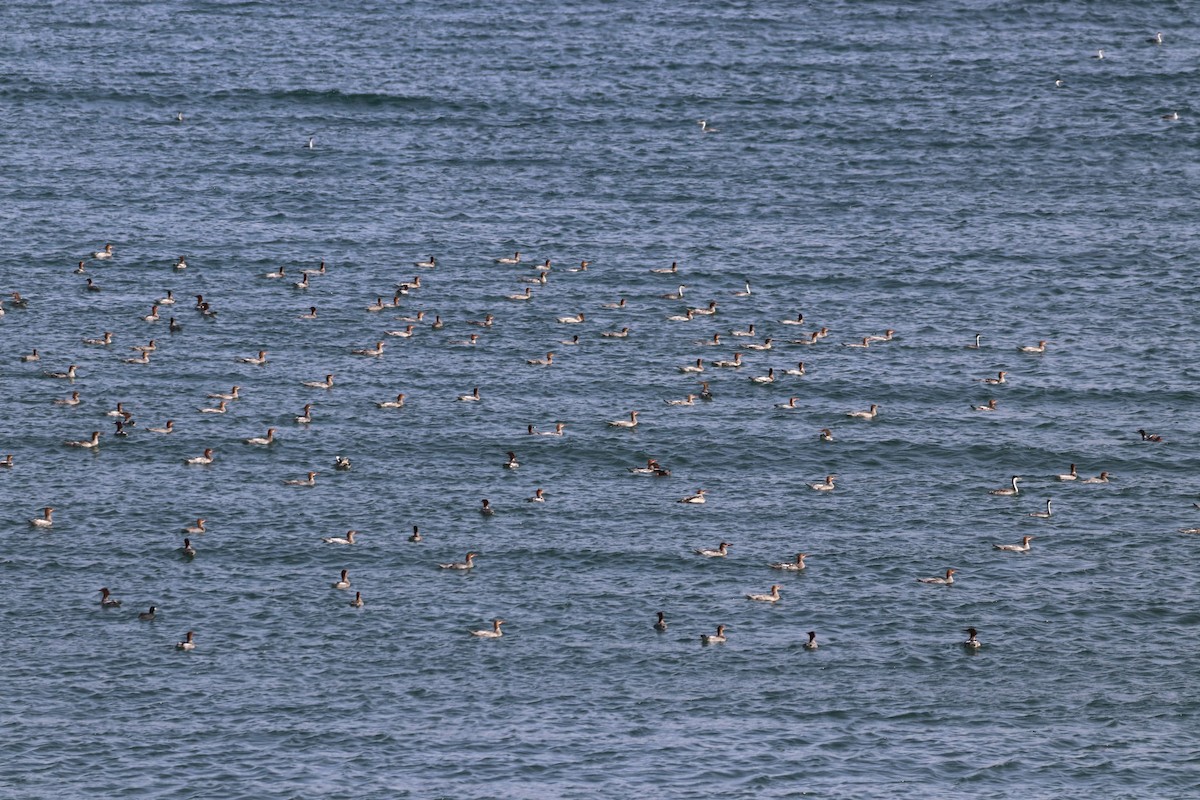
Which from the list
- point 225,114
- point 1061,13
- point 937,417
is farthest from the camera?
point 1061,13

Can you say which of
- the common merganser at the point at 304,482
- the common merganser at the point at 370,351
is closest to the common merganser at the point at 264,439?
the common merganser at the point at 304,482

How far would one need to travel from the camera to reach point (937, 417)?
112 m

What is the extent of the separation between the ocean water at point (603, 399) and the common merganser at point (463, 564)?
58cm

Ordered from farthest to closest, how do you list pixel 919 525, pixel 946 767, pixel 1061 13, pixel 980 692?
pixel 1061 13 → pixel 919 525 → pixel 980 692 → pixel 946 767

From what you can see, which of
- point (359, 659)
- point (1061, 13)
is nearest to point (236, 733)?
point (359, 659)

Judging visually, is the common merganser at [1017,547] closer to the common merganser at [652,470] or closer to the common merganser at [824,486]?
the common merganser at [824,486]

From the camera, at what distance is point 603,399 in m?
113

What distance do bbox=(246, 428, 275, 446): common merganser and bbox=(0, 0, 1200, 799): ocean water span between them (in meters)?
1.27

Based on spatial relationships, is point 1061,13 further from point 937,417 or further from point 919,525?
point 919,525

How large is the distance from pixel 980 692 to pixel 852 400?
1177 inches

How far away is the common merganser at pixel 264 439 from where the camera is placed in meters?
108

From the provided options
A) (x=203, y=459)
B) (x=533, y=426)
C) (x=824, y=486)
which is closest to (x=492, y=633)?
(x=824, y=486)

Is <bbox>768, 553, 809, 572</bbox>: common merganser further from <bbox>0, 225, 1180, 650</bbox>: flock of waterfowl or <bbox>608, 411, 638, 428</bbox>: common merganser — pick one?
<bbox>608, 411, 638, 428</bbox>: common merganser

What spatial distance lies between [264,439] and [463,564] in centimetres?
1644
